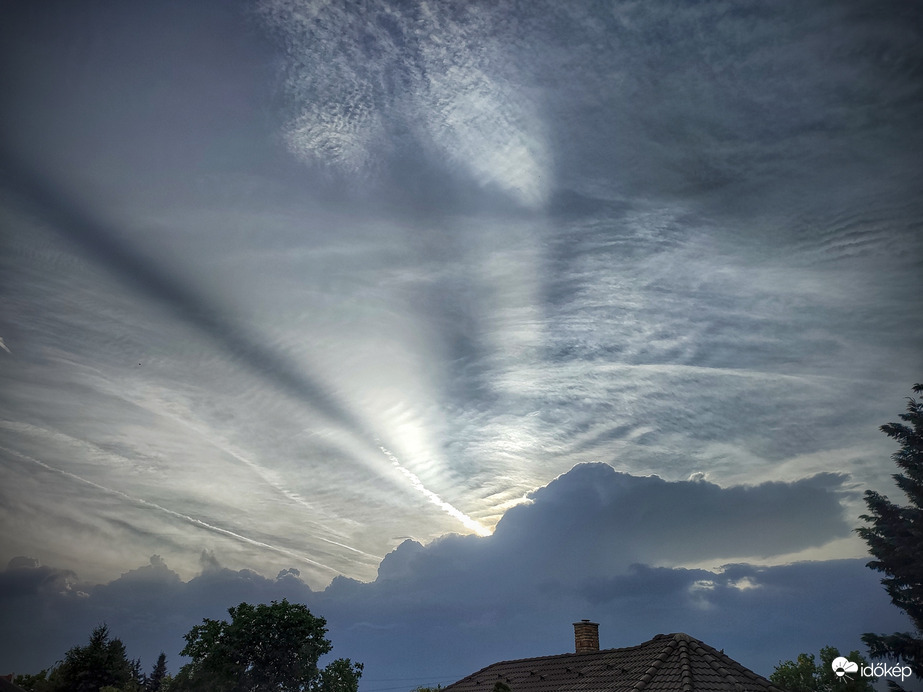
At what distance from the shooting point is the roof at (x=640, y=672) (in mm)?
27297

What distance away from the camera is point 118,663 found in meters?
64.8

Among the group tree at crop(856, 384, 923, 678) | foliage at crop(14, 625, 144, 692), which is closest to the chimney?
tree at crop(856, 384, 923, 678)

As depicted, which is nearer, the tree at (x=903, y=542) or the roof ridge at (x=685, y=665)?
the roof ridge at (x=685, y=665)

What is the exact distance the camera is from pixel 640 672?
2981cm

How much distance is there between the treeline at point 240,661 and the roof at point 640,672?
1181 inches

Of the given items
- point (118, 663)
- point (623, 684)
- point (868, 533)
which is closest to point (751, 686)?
point (623, 684)

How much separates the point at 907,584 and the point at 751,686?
38.6 meters

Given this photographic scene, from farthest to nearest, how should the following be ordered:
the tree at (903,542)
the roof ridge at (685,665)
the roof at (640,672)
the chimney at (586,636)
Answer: the tree at (903,542)
the chimney at (586,636)
the roof at (640,672)
the roof ridge at (685,665)

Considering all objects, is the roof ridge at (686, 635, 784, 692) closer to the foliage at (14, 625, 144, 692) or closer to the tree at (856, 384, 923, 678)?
the tree at (856, 384, 923, 678)

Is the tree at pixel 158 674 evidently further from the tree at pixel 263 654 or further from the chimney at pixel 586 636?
the chimney at pixel 586 636

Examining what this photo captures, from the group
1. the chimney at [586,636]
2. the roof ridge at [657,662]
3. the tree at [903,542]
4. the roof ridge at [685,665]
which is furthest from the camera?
the tree at [903,542]

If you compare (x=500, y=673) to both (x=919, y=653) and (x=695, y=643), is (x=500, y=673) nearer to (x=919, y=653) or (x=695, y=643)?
(x=695, y=643)

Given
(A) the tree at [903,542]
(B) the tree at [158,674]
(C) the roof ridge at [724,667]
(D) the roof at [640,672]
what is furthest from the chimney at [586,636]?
(B) the tree at [158,674]

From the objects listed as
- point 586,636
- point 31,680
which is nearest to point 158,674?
point 31,680
